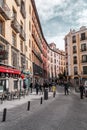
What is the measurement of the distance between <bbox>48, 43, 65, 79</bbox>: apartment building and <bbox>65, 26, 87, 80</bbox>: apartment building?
110ft

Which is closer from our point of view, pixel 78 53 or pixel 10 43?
pixel 10 43

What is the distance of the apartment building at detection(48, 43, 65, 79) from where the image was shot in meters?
98.6

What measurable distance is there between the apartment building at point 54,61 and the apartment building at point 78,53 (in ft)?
110

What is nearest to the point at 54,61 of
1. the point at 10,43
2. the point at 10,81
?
the point at 10,43

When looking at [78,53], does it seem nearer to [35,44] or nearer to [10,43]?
[35,44]

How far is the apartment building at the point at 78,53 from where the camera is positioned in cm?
6012

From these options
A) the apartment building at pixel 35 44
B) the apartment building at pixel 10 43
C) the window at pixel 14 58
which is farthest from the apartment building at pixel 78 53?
the window at pixel 14 58

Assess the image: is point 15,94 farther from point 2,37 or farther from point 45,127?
point 45,127

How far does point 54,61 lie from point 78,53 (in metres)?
42.9

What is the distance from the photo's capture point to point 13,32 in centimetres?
2798

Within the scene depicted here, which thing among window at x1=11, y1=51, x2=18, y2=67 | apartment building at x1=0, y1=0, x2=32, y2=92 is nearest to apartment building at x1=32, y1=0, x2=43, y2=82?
apartment building at x1=0, y1=0, x2=32, y2=92

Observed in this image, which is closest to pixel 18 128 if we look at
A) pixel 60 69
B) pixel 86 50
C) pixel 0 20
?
pixel 0 20

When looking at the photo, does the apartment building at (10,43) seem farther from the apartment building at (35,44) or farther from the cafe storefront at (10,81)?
the apartment building at (35,44)

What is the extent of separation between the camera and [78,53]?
202ft
